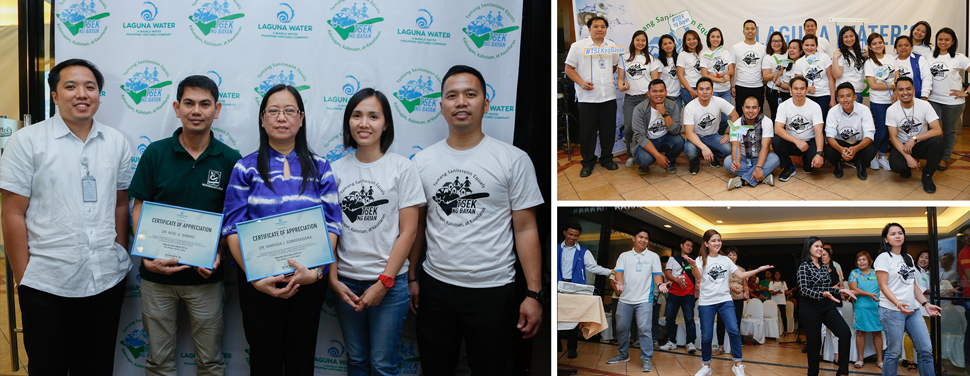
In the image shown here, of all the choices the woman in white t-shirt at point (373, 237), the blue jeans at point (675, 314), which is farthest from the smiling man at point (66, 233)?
the blue jeans at point (675, 314)

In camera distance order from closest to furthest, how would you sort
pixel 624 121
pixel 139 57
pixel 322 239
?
pixel 322 239, pixel 624 121, pixel 139 57

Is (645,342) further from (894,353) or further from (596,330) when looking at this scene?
(894,353)

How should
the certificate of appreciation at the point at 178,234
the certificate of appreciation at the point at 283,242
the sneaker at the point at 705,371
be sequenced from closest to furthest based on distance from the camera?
the certificate of appreciation at the point at 283,242, the certificate of appreciation at the point at 178,234, the sneaker at the point at 705,371

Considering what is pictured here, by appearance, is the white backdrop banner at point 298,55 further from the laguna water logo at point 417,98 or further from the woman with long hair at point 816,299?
the woman with long hair at point 816,299

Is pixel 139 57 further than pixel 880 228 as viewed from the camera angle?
Yes

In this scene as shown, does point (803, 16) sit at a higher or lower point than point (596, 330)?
higher

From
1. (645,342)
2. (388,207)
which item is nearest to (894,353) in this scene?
(645,342)

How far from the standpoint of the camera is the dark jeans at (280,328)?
2377 mm

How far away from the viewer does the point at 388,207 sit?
2.50 metres

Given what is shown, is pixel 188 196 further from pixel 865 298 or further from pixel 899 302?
pixel 899 302

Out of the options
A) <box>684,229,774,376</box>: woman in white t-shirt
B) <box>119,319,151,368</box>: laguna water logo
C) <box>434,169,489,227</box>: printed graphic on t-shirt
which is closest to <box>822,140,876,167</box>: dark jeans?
<box>684,229,774,376</box>: woman in white t-shirt

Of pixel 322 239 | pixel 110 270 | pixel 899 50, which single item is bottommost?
pixel 110 270

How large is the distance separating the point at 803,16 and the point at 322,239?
2.34 metres

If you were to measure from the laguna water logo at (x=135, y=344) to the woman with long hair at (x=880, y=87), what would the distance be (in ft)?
12.5
